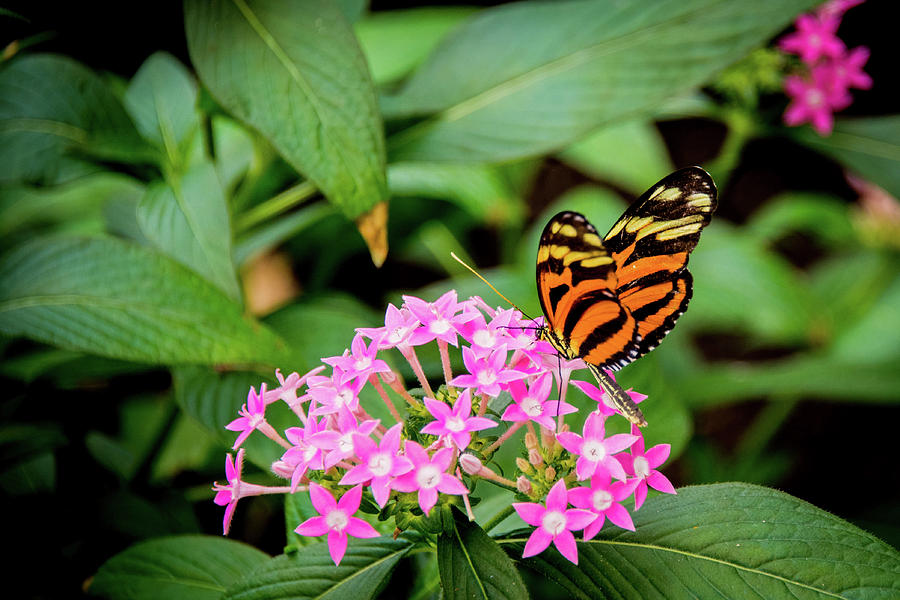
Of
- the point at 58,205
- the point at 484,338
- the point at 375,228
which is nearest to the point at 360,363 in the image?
the point at 484,338

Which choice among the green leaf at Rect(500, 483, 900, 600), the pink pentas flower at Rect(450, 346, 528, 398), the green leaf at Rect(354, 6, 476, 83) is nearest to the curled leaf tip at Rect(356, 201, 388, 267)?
the pink pentas flower at Rect(450, 346, 528, 398)

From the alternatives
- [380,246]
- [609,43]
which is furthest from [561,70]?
[380,246]

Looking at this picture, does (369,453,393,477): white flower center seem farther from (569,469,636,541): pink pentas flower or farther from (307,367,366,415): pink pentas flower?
(569,469,636,541): pink pentas flower

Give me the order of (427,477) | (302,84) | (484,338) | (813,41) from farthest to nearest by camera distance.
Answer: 1. (813,41)
2. (302,84)
3. (484,338)
4. (427,477)

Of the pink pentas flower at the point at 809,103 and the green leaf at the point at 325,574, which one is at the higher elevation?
the pink pentas flower at the point at 809,103

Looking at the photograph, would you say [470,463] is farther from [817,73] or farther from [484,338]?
[817,73]

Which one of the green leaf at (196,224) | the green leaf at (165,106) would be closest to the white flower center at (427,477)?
the green leaf at (196,224)

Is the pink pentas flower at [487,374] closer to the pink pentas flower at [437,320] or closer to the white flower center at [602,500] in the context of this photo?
the pink pentas flower at [437,320]
